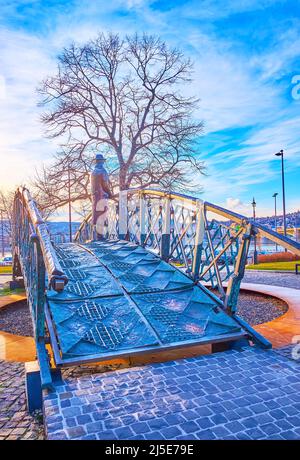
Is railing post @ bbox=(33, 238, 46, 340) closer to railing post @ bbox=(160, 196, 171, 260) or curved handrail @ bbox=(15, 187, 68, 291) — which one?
curved handrail @ bbox=(15, 187, 68, 291)

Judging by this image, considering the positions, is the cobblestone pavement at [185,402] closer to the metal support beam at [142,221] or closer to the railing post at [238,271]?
the railing post at [238,271]

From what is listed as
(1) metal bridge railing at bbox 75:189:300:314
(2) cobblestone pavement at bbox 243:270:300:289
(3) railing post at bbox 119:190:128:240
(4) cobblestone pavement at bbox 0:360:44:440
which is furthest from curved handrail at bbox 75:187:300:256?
(2) cobblestone pavement at bbox 243:270:300:289

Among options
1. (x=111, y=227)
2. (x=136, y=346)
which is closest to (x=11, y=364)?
(x=136, y=346)

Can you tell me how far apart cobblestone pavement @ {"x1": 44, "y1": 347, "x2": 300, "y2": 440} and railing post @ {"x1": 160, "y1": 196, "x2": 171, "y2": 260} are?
339cm

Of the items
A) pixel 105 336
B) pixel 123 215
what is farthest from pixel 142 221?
pixel 105 336

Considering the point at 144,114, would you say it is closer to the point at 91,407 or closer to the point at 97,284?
the point at 97,284

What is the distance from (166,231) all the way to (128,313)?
272 cm

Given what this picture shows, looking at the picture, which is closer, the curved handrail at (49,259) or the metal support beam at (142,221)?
the curved handrail at (49,259)

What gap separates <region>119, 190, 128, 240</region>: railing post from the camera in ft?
32.9

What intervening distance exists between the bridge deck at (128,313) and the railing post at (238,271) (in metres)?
0.20

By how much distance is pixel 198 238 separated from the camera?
6.16 metres

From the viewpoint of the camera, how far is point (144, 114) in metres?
19.1

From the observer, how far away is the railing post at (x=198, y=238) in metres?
6.11

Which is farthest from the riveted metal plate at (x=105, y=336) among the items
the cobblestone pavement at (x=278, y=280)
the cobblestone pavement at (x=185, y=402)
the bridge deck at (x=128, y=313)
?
the cobblestone pavement at (x=278, y=280)
